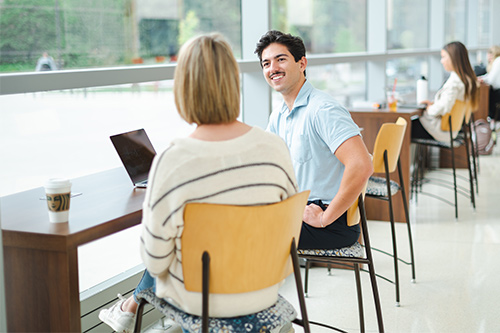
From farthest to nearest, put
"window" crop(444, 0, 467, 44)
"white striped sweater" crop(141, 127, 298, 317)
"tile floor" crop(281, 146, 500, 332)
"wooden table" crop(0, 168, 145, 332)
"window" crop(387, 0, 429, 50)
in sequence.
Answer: "window" crop(444, 0, 467, 44)
"window" crop(387, 0, 429, 50)
"tile floor" crop(281, 146, 500, 332)
"wooden table" crop(0, 168, 145, 332)
"white striped sweater" crop(141, 127, 298, 317)

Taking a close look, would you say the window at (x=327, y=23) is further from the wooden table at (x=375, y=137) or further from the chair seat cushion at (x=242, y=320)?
the chair seat cushion at (x=242, y=320)

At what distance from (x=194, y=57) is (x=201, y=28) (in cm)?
244

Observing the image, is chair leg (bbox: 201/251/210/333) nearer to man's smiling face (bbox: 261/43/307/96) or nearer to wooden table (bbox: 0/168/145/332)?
wooden table (bbox: 0/168/145/332)

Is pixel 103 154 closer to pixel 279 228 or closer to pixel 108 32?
pixel 108 32

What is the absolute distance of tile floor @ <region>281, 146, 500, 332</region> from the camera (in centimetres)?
257

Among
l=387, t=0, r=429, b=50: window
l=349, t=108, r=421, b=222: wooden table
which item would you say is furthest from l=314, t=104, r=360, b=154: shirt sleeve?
l=387, t=0, r=429, b=50: window

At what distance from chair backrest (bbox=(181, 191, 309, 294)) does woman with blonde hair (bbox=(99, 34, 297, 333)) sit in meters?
0.03

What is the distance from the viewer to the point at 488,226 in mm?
4012

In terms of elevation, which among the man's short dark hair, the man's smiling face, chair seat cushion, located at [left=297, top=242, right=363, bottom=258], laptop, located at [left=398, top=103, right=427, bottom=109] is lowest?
chair seat cushion, located at [left=297, top=242, right=363, bottom=258]

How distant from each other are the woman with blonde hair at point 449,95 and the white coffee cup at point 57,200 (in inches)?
129

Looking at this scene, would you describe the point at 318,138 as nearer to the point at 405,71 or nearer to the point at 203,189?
the point at 203,189

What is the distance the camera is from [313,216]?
6.99 feet

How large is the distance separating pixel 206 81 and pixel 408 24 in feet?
21.5

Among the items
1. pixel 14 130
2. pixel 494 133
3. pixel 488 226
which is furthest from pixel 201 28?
pixel 494 133
